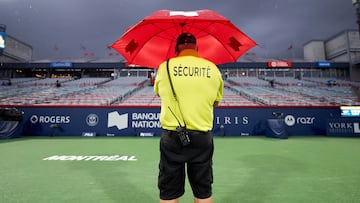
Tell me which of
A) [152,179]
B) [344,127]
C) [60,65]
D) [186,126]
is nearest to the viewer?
[186,126]

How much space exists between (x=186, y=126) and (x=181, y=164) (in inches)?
12.2

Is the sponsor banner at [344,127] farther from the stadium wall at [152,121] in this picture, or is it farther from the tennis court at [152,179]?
the tennis court at [152,179]

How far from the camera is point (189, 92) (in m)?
1.59

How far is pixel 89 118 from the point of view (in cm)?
1120

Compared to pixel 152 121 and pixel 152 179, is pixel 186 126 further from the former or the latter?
pixel 152 121

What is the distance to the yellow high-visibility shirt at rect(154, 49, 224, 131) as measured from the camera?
1584 mm

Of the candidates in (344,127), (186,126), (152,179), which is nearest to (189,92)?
(186,126)

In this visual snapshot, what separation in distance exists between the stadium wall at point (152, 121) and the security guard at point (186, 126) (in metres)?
9.73

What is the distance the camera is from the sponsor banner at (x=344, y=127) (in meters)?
10.9

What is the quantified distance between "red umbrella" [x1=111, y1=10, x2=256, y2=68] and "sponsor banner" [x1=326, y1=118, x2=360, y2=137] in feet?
37.9

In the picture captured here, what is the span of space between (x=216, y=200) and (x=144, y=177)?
1589mm

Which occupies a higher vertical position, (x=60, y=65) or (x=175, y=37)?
(x=60, y=65)

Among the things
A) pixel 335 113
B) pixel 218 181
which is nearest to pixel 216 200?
pixel 218 181

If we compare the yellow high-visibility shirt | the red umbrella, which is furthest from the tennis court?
the red umbrella
